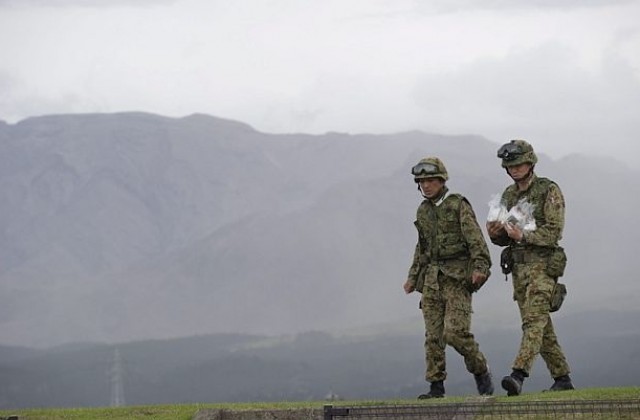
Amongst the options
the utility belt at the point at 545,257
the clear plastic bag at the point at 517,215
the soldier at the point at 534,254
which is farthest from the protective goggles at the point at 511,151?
the utility belt at the point at 545,257

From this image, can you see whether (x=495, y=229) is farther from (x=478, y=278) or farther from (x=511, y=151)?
(x=511, y=151)

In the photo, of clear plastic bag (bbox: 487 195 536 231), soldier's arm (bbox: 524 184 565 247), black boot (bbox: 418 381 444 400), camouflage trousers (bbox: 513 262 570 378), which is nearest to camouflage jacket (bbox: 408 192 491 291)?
clear plastic bag (bbox: 487 195 536 231)

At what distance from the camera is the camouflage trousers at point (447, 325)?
21.6 m

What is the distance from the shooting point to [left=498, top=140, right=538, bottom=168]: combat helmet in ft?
70.9

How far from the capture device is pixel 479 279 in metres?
21.4

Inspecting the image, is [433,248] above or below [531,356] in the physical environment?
above

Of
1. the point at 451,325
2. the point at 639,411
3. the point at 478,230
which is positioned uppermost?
the point at 478,230

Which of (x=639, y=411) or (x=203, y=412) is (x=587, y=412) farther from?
(x=203, y=412)

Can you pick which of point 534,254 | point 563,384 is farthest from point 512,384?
point 534,254

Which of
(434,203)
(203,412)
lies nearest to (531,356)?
(434,203)

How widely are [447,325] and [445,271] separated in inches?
34.8

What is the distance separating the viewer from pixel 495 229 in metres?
21.7

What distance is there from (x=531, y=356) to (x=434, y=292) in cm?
202

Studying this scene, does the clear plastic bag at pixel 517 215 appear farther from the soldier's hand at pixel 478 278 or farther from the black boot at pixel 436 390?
the black boot at pixel 436 390
